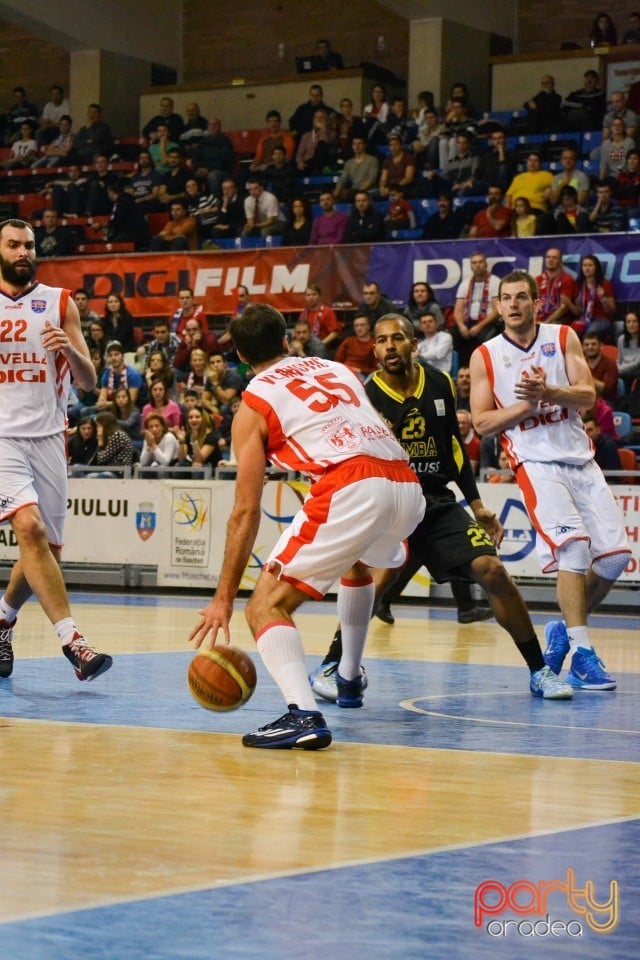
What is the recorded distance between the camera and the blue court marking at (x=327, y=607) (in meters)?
13.5

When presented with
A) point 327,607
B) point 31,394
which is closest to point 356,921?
point 31,394

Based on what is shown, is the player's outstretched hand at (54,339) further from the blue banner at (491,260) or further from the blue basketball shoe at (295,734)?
the blue banner at (491,260)

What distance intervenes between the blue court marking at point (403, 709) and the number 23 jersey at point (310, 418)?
1.11 m

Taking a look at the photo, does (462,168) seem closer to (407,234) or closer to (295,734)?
(407,234)

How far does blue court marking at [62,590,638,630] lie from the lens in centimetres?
1352

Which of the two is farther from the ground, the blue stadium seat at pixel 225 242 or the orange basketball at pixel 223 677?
the blue stadium seat at pixel 225 242

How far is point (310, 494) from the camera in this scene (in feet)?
19.4

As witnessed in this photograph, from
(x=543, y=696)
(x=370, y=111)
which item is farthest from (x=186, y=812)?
(x=370, y=111)

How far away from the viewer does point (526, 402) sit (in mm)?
8141

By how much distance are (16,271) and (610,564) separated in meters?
3.55

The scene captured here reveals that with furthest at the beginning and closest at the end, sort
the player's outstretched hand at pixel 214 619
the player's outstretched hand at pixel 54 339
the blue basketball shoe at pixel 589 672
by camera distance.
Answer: the blue basketball shoe at pixel 589 672 → the player's outstretched hand at pixel 54 339 → the player's outstretched hand at pixel 214 619

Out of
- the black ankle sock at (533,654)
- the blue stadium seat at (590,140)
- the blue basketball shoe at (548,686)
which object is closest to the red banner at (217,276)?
the blue stadium seat at (590,140)

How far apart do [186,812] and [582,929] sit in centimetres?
152

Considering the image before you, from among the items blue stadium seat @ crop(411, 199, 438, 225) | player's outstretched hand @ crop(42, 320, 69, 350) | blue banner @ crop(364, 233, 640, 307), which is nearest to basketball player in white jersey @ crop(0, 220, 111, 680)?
player's outstretched hand @ crop(42, 320, 69, 350)
